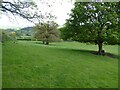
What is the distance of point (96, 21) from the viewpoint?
2692 centimetres

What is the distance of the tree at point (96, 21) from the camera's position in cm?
2667

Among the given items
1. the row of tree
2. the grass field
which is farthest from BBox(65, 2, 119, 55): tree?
the grass field

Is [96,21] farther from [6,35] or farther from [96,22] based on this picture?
[6,35]

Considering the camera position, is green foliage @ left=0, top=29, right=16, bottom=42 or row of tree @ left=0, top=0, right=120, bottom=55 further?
row of tree @ left=0, top=0, right=120, bottom=55

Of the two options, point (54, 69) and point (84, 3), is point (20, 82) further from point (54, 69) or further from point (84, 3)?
point (84, 3)

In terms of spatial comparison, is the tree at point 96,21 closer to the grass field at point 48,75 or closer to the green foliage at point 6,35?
the grass field at point 48,75

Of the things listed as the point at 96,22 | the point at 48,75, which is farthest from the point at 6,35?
the point at 96,22

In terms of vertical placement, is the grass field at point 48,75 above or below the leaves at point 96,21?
below

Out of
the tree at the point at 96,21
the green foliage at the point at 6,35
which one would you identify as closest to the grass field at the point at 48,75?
the green foliage at the point at 6,35

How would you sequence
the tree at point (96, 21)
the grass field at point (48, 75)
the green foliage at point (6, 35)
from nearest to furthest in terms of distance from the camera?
the grass field at point (48, 75)
the green foliage at point (6, 35)
the tree at point (96, 21)

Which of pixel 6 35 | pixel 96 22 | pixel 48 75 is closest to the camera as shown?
pixel 6 35

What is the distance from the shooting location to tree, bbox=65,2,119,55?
1050 inches

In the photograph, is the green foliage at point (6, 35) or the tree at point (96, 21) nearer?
the green foliage at point (6, 35)

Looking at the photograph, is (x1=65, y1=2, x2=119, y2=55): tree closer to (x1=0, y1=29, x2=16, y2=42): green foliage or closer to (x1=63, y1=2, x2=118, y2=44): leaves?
(x1=63, y1=2, x2=118, y2=44): leaves
